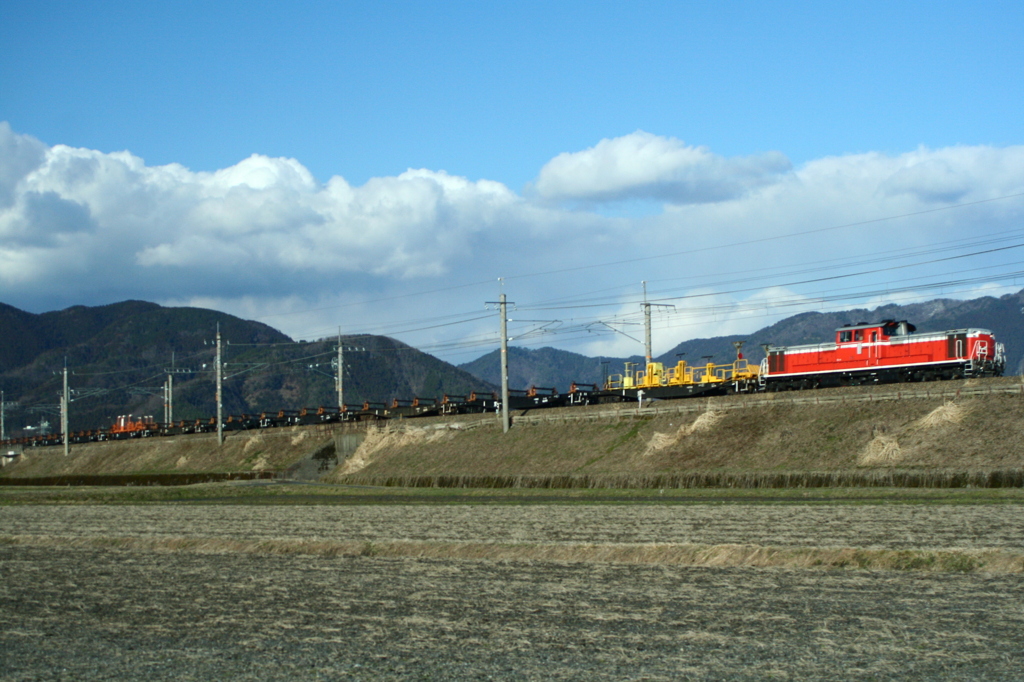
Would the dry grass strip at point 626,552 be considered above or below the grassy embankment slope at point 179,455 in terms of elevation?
above

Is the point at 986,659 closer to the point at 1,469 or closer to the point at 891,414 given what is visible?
the point at 891,414

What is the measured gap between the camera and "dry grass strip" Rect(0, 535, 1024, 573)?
18.2 metres

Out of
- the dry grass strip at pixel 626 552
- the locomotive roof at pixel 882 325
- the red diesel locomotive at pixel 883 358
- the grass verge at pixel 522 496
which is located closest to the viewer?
the dry grass strip at pixel 626 552

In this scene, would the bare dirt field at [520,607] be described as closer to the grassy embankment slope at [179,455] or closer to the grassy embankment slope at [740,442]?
the grassy embankment slope at [740,442]

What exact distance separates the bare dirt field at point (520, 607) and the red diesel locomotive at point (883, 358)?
26.5 meters

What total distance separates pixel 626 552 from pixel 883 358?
1591 inches

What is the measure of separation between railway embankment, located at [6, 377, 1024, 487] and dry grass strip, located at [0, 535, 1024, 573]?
21241mm

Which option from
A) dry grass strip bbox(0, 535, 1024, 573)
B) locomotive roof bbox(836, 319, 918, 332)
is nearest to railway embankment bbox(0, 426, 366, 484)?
locomotive roof bbox(836, 319, 918, 332)

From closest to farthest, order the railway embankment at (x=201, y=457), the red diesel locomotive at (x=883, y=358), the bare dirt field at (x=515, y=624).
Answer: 1. the bare dirt field at (x=515, y=624)
2. the red diesel locomotive at (x=883, y=358)
3. the railway embankment at (x=201, y=457)

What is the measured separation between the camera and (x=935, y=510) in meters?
28.0

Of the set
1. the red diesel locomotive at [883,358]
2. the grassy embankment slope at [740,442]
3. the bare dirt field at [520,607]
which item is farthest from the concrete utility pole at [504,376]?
the bare dirt field at [520,607]

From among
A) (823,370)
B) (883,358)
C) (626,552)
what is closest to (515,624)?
(626,552)

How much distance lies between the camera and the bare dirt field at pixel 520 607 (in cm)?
1166

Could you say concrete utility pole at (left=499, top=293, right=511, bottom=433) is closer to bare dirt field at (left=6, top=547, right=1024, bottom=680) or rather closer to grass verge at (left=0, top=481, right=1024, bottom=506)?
grass verge at (left=0, top=481, right=1024, bottom=506)
